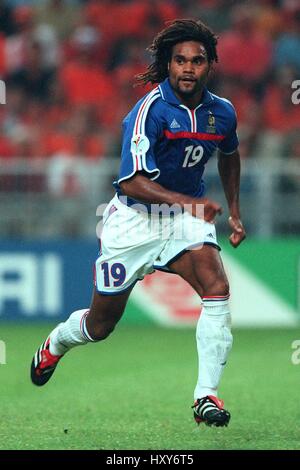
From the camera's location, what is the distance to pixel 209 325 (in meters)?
6.60

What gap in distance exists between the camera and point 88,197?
12.3 metres

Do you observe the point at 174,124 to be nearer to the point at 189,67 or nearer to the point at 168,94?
the point at 168,94

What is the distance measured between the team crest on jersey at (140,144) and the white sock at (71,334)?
3.96 ft

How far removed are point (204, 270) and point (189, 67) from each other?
1.14 meters

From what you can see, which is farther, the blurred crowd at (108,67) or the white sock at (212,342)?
the blurred crowd at (108,67)

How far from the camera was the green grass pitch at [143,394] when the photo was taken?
6316 millimetres

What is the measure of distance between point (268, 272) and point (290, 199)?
99 centimetres
